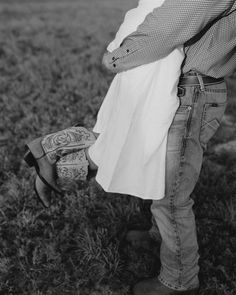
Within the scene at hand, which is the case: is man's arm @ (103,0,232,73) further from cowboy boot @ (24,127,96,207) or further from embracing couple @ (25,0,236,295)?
cowboy boot @ (24,127,96,207)

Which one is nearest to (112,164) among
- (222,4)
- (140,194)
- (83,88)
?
(140,194)

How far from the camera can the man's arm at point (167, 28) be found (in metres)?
2.12

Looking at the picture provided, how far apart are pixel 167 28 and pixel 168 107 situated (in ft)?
1.45

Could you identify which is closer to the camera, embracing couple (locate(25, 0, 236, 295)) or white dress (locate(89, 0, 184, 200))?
embracing couple (locate(25, 0, 236, 295))

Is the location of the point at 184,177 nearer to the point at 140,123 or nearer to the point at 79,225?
the point at 140,123

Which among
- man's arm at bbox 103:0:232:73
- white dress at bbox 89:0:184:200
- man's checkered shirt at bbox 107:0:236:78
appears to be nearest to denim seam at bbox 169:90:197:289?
white dress at bbox 89:0:184:200

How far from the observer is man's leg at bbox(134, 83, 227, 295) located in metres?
2.45

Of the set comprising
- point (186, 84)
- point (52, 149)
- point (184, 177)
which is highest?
point (186, 84)

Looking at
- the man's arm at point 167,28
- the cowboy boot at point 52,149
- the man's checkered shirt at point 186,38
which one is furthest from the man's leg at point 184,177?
the cowboy boot at point 52,149

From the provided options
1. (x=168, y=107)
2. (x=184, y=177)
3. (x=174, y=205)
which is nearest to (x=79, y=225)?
(x=174, y=205)

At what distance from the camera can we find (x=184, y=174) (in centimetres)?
255

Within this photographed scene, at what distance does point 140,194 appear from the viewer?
8.41 feet

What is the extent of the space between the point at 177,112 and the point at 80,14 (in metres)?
12.2

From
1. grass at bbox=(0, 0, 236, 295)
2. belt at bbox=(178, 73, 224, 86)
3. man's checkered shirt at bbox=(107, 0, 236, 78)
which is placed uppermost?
man's checkered shirt at bbox=(107, 0, 236, 78)
